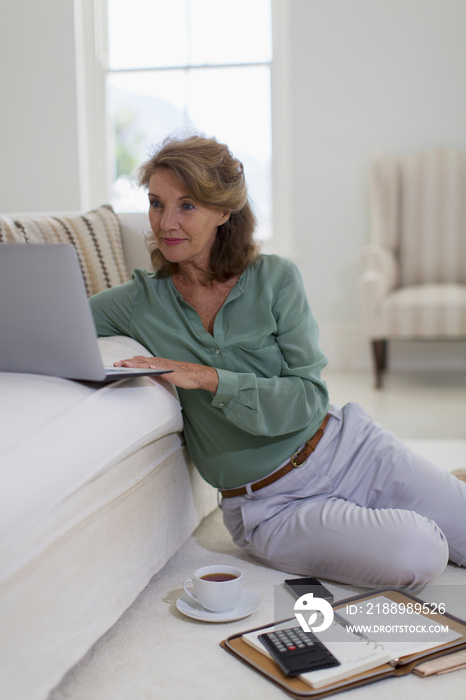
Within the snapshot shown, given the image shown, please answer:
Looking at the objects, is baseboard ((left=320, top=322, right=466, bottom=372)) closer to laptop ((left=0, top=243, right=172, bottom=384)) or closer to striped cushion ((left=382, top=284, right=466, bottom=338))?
striped cushion ((left=382, top=284, right=466, bottom=338))

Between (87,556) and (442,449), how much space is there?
6.02ft

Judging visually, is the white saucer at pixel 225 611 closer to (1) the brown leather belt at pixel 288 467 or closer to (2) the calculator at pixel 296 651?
(2) the calculator at pixel 296 651

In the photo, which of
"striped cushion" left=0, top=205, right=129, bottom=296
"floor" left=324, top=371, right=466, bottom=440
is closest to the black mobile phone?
"striped cushion" left=0, top=205, right=129, bottom=296

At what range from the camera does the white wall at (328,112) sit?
4410 millimetres

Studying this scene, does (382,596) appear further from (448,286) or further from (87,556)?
(448,286)

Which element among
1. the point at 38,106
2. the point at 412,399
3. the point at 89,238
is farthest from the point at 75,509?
the point at 38,106

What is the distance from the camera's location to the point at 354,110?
4.49 m

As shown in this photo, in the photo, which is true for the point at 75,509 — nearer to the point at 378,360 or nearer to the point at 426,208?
the point at 378,360

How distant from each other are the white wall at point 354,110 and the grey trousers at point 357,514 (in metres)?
3.01

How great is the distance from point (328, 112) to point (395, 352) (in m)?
1.57

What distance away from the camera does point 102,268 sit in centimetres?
210

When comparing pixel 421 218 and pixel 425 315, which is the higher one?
pixel 421 218

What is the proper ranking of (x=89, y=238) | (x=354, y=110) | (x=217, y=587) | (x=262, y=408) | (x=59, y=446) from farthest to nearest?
1. (x=354, y=110)
2. (x=89, y=238)
3. (x=262, y=408)
4. (x=217, y=587)
5. (x=59, y=446)

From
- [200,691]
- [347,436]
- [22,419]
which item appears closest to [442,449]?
[347,436]
